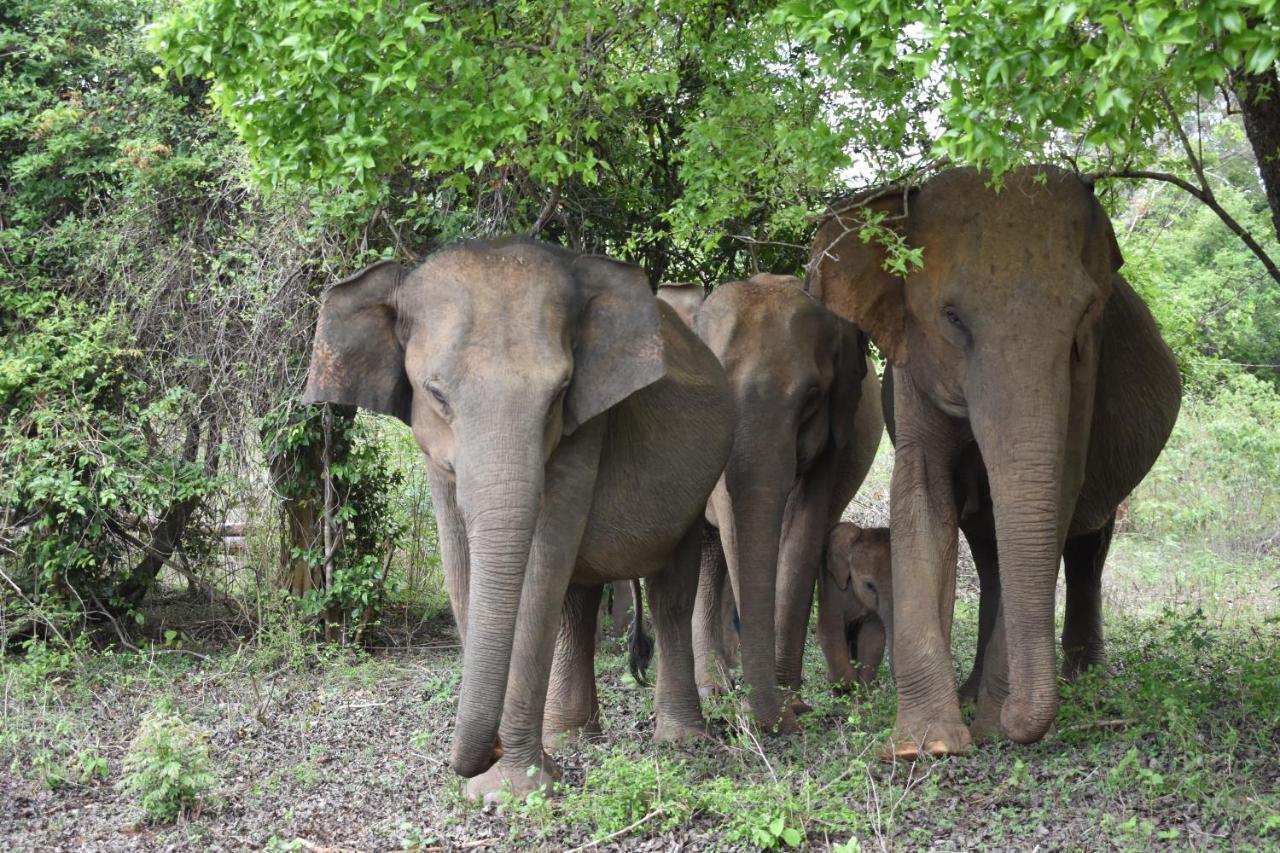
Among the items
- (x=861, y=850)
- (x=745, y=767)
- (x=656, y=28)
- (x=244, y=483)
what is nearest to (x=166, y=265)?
(x=244, y=483)

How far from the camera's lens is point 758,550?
27.8 feet

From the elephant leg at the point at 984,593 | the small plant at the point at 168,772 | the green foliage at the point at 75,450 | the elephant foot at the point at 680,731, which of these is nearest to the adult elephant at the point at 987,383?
the elephant leg at the point at 984,593

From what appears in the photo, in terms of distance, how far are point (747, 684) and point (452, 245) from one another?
3.01m

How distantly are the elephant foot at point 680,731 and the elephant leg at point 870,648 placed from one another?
175cm

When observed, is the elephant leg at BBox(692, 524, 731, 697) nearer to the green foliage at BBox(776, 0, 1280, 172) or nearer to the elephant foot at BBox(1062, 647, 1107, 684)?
the elephant foot at BBox(1062, 647, 1107, 684)

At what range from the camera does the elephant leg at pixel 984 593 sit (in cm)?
915

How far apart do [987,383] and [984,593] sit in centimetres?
257

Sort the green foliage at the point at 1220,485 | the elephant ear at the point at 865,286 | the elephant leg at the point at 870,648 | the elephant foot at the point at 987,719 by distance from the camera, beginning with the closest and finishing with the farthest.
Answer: the elephant foot at the point at 987,719, the elephant ear at the point at 865,286, the elephant leg at the point at 870,648, the green foliage at the point at 1220,485

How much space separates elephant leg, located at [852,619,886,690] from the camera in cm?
968

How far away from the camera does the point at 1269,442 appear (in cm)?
1702

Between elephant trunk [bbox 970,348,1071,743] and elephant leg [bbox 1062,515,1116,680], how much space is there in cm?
337

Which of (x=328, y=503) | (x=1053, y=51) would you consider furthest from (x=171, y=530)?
(x=1053, y=51)

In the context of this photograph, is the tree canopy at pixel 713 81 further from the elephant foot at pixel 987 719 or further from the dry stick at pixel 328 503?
the dry stick at pixel 328 503

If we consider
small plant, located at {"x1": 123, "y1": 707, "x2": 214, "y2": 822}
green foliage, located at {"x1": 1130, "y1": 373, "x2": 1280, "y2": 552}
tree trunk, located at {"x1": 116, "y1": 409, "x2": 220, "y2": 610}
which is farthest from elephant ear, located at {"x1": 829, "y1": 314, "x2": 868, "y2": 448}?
green foliage, located at {"x1": 1130, "y1": 373, "x2": 1280, "y2": 552}
